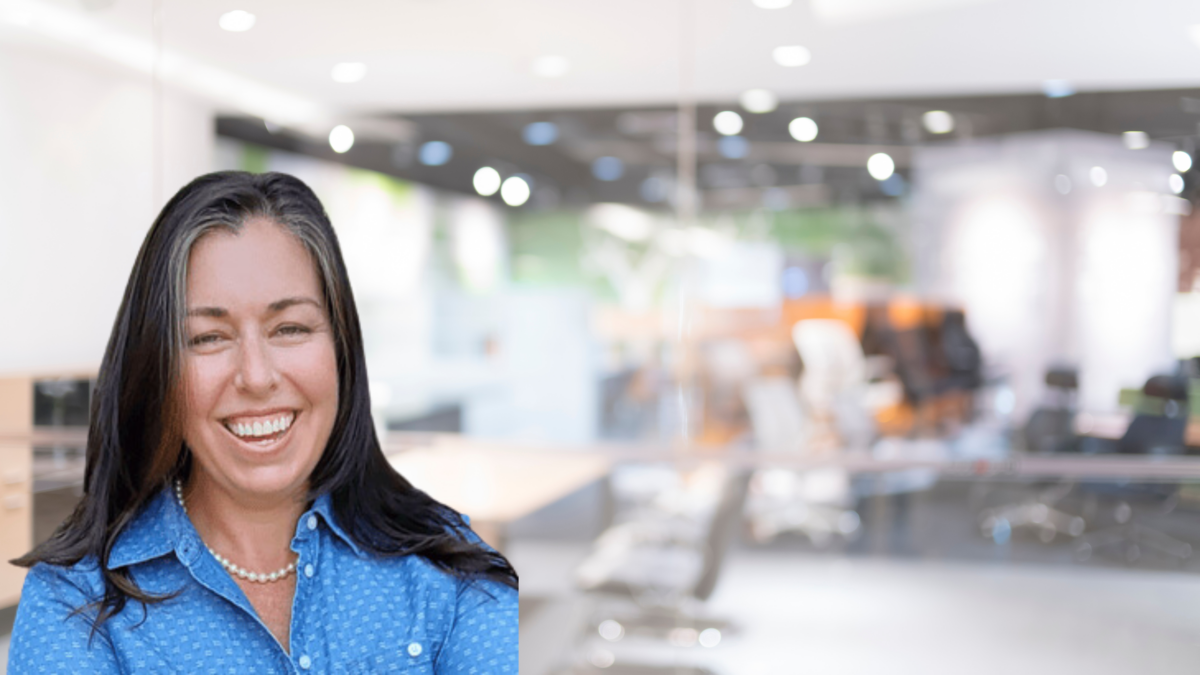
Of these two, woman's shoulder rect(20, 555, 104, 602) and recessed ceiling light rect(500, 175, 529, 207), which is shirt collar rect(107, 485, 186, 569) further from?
recessed ceiling light rect(500, 175, 529, 207)

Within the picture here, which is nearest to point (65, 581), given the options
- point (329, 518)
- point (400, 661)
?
point (329, 518)

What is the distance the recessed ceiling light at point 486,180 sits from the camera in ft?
12.1

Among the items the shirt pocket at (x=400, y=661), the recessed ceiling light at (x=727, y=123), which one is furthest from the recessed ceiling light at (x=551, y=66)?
the shirt pocket at (x=400, y=661)

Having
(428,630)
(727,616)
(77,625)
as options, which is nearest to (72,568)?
(77,625)

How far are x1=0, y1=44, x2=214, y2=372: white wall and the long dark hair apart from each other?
2348 millimetres

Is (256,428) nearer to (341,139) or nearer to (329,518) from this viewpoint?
(329,518)

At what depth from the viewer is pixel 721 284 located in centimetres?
375

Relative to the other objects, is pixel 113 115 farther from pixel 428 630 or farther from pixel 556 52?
pixel 428 630

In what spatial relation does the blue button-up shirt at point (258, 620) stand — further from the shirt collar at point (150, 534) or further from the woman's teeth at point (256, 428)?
the woman's teeth at point (256, 428)

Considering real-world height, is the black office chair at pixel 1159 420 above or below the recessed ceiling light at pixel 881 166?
below

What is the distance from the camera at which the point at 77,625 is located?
128cm

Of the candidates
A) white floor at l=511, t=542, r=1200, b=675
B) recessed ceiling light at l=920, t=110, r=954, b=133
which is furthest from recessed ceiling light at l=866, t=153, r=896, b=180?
white floor at l=511, t=542, r=1200, b=675

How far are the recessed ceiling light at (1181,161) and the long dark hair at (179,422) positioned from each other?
2.92m

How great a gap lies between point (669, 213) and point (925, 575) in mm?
1599
